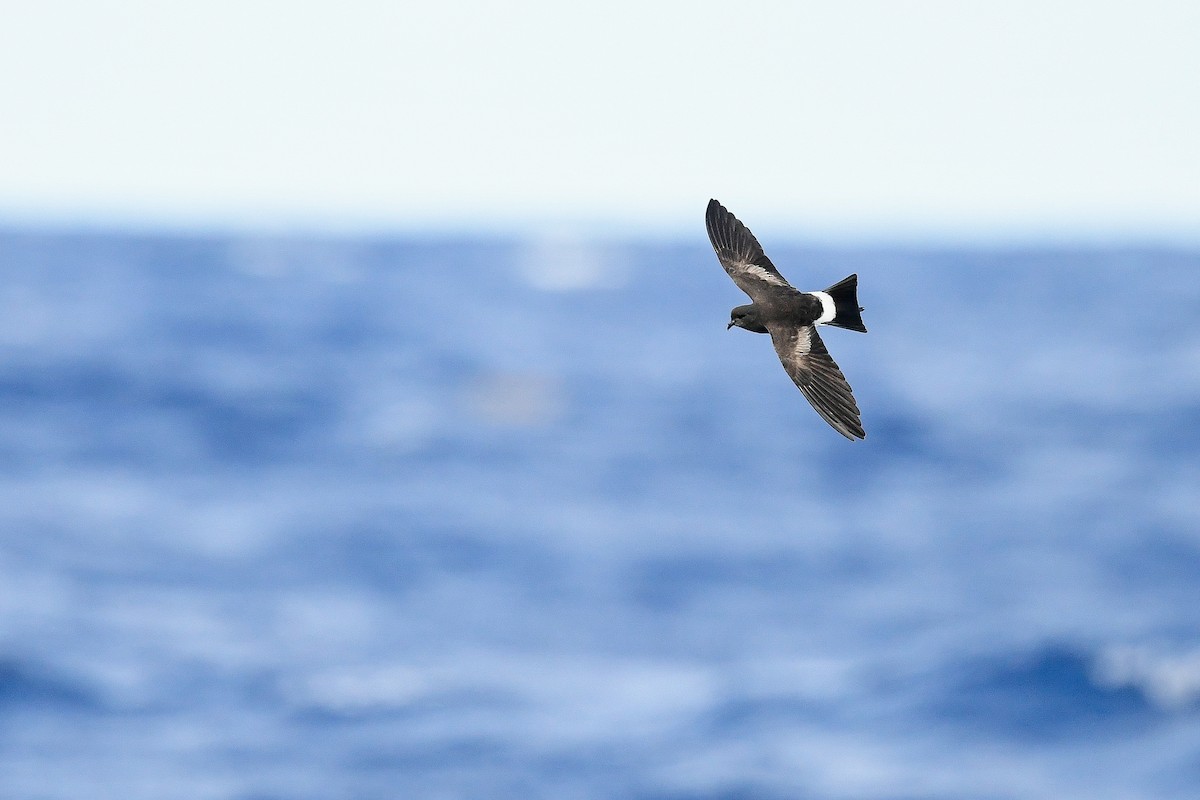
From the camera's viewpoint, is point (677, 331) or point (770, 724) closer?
point (770, 724)

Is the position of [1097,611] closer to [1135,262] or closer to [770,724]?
[770,724]

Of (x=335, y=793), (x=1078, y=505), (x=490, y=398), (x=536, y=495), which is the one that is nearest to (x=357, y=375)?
(x=490, y=398)

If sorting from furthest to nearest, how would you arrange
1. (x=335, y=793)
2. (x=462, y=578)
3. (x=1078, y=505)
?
(x=1078, y=505) < (x=462, y=578) < (x=335, y=793)

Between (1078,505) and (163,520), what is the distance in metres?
36.0

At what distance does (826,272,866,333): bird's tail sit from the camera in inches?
373

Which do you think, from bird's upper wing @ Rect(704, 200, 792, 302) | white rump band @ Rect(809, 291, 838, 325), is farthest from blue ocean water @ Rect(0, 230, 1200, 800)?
white rump band @ Rect(809, 291, 838, 325)

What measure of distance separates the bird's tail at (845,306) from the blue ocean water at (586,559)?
31.3 metres

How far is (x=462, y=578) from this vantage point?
57.0 meters

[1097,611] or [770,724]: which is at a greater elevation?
[1097,611]

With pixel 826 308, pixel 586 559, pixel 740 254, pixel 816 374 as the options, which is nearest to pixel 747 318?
pixel 826 308

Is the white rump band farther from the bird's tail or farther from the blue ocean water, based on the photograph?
the blue ocean water

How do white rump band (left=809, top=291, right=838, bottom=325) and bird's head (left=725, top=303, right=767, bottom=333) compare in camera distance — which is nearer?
white rump band (left=809, top=291, right=838, bottom=325)

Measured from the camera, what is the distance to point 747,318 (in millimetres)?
10047

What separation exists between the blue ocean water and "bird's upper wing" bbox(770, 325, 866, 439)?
1221 inches
